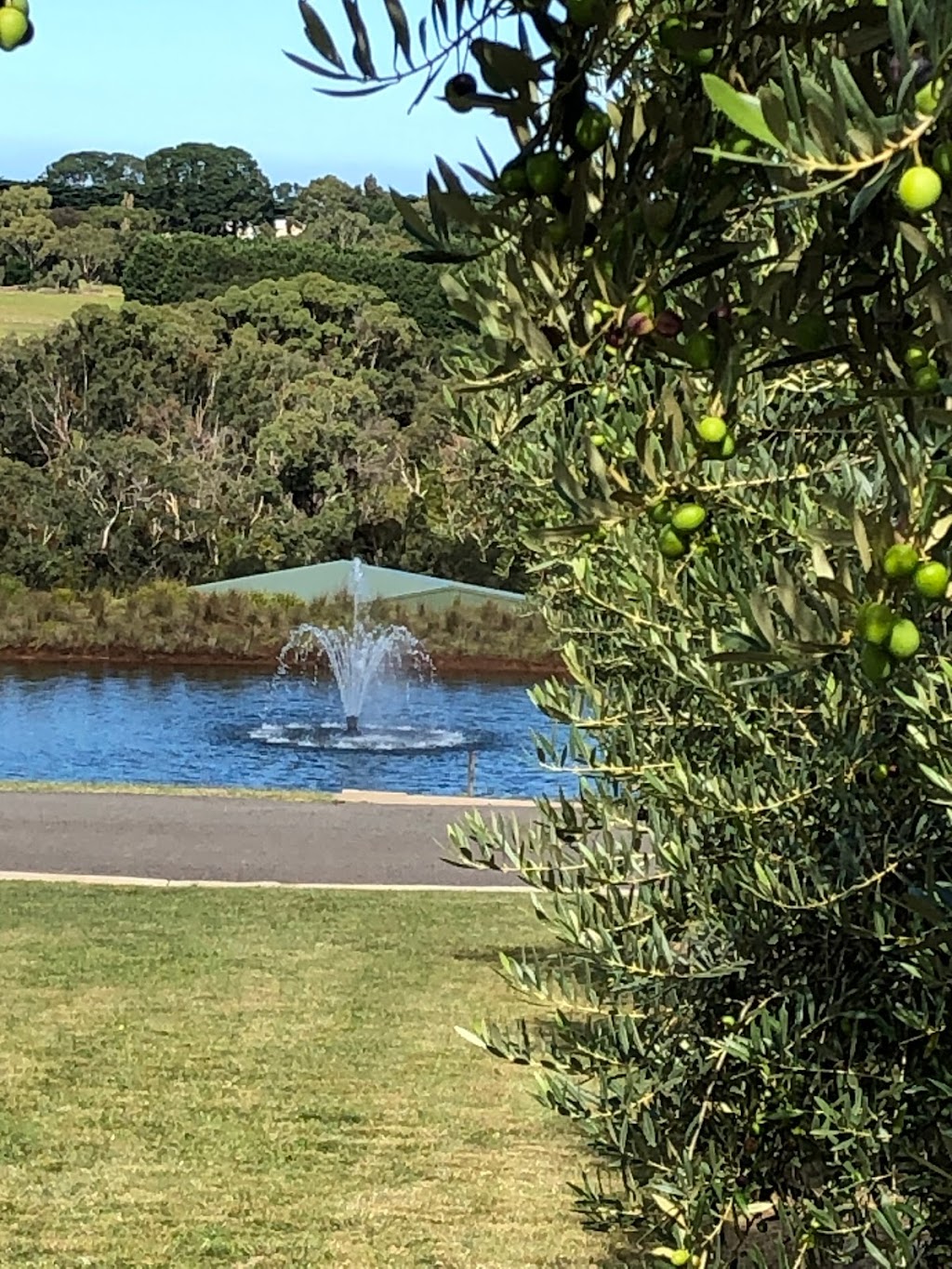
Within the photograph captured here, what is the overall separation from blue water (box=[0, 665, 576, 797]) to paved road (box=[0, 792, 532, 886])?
2232mm

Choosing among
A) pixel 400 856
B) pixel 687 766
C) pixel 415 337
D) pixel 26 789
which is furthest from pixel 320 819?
pixel 415 337

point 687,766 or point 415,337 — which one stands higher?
point 415,337

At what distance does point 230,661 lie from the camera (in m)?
32.9

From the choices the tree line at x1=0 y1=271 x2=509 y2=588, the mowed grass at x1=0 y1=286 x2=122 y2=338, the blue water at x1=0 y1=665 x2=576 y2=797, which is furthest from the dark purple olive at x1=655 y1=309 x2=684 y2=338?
the mowed grass at x1=0 y1=286 x2=122 y2=338

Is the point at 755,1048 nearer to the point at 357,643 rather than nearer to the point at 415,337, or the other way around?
the point at 357,643

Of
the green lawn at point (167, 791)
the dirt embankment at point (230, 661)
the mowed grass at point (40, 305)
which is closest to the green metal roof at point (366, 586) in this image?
the dirt embankment at point (230, 661)

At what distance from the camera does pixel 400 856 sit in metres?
14.4

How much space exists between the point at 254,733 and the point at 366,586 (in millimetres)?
10908

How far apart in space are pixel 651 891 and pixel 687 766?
269mm

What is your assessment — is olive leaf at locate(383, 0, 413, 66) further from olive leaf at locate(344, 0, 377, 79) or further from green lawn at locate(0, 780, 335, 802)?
green lawn at locate(0, 780, 335, 802)

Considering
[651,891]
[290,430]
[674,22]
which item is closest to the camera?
[674,22]

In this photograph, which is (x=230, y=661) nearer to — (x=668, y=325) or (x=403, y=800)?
(x=403, y=800)

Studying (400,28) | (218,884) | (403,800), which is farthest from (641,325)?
(403,800)

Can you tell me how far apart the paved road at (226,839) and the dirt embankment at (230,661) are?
15353 mm
